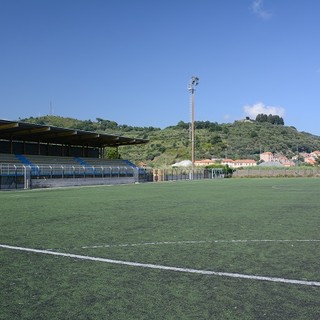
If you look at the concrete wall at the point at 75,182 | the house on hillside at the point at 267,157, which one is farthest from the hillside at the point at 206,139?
the concrete wall at the point at 75,182

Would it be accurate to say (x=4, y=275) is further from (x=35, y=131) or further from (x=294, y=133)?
(x=294, y=133)

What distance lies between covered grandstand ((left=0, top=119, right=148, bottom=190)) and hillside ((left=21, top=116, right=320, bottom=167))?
56.9 meters

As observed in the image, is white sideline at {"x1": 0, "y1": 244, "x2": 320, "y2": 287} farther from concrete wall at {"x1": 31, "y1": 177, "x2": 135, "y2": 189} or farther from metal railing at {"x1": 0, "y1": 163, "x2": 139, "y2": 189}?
concrete wall at {"x1": 31, "y1": 177, "x2": 135, "y2": 189}

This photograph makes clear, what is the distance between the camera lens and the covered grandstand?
31581 mm

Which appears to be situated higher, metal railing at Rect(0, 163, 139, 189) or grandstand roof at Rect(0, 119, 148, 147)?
grandstand roof at Rect(0, 119, 148, 147)

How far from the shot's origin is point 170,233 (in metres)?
8.47

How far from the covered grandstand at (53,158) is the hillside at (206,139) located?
56946 mm

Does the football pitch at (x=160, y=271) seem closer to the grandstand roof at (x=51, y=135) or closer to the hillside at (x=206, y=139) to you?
the grandstand roof at (x=51, y=135)

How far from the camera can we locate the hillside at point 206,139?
11344 centimetres

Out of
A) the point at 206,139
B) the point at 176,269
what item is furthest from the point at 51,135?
the point at 206,139

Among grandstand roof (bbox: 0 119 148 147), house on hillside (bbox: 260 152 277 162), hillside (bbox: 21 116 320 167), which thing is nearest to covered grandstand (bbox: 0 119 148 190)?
grandstand roof (bbox: 0 119 148 147)

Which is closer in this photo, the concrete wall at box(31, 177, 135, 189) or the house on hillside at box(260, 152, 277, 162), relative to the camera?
the concrete wall at box(31, 177, 135, 189)

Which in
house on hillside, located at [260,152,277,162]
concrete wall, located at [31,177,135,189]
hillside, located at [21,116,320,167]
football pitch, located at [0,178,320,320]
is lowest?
football pitch, located at [0,178,320,320]

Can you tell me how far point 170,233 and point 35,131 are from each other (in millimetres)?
29591
